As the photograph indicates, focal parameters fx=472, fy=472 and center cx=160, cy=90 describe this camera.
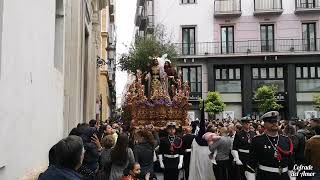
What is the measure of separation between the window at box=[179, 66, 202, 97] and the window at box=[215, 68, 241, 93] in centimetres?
139

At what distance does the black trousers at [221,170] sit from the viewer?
37.0 ft

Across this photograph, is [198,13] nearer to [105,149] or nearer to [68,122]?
[68,122]

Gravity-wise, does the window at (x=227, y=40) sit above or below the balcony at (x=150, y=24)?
below

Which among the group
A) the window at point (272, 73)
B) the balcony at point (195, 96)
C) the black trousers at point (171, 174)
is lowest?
the black trousers at point (171, 174)

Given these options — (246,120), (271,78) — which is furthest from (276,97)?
(246,120)

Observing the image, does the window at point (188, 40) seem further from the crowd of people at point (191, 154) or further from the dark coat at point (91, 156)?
the dark coat at point (91, 156)

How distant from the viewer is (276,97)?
3619cm

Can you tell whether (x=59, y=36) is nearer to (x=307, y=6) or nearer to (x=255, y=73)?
(x=255, y=73)

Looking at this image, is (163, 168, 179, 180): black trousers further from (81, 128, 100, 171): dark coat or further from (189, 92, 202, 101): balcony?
(189, 92, 202, 101): balcony

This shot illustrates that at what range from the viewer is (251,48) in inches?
1476

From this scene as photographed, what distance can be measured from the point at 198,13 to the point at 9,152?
33.8 meters

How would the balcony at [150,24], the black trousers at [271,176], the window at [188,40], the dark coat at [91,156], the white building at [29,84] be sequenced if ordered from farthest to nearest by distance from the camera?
the balcony at [150,24], the window at [188,40], the dark coat at [91,156], the black trousers at [271,176], the white building at [29,84]

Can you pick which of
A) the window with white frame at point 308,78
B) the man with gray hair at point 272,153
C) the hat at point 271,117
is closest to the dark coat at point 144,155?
the man with gray hair at point 272,153

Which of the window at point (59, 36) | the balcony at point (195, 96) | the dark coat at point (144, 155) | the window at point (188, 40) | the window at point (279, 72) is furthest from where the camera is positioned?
the window at point (188, 40)
